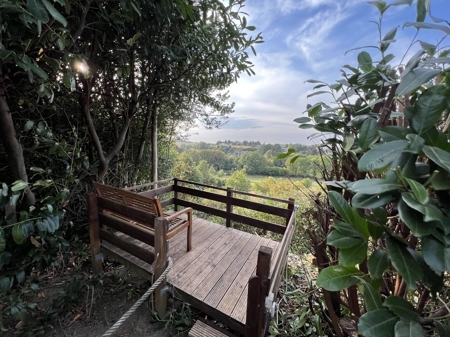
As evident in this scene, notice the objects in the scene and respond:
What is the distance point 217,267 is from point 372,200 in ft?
6.41

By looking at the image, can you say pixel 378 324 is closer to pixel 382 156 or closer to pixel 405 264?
pixel 405 264

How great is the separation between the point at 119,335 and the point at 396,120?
2.49 m

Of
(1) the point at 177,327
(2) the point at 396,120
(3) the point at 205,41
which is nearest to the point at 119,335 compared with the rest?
(1) the point at 177,327

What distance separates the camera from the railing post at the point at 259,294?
116 cm

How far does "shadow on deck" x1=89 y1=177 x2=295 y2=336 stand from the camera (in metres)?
1.45

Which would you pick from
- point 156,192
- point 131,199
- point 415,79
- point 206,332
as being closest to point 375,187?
point 415,79

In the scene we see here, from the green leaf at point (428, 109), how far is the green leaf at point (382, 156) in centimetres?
5

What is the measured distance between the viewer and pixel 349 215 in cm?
51

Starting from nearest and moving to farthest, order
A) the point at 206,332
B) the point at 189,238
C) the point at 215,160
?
the point at 206,332
the point at 189,238
the point at 215,160

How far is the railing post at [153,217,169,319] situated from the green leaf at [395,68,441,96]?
65.1 inches

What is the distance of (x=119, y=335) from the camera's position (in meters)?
1.63

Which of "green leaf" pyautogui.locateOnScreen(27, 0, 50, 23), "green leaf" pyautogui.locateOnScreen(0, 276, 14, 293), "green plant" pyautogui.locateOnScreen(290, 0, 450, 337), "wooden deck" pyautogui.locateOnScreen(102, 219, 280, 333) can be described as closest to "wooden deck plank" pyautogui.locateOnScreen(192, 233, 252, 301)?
"wooden deck" pyautogui.locateOnScreen(102, 219, 280, 333)

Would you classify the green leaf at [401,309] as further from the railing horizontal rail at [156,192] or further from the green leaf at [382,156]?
the railing horizontal rail at [156,192]

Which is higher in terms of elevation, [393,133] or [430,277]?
[393,133]
